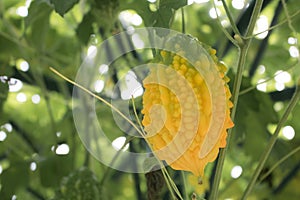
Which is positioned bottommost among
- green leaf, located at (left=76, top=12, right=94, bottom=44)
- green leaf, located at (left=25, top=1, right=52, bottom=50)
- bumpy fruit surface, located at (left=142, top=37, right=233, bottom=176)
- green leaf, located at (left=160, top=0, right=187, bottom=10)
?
bumpy fruit surface, located at (left=142, top=37, right=233, bottom=176)

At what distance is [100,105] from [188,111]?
1.46 feet

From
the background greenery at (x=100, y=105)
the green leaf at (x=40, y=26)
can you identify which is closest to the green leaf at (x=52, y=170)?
the background greenery at (x=100, y=105)

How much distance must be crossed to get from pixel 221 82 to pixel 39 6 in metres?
0.38

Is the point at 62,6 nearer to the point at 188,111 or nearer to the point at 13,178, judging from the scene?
the point at 188,111

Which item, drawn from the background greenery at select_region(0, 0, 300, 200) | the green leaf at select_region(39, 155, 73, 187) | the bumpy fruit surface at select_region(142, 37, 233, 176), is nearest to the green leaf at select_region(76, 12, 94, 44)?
the background greenery at select_region(0, 0, 300, 200)

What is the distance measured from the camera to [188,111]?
58 centimetres

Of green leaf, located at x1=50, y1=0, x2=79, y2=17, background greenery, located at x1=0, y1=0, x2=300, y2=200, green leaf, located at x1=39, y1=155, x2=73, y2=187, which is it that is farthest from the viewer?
green leaf, located at x1=39, y1=155, x2=73, y2=187

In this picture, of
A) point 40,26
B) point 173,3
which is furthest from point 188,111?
point 40,26

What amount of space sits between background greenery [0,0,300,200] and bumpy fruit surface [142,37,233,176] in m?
0.10

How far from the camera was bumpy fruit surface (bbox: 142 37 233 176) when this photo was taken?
1.90ft

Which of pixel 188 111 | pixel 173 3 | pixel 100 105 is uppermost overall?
pixel 100 105

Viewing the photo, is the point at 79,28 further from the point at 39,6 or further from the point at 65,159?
the point at 65,159

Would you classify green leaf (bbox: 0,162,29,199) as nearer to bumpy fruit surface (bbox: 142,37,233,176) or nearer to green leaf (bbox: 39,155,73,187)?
green leaf (bbox: 39,155,73,187)

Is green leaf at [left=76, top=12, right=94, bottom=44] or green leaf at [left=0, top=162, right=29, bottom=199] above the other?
green leaf at [left=76, top=12, right=94, bottom=44]
